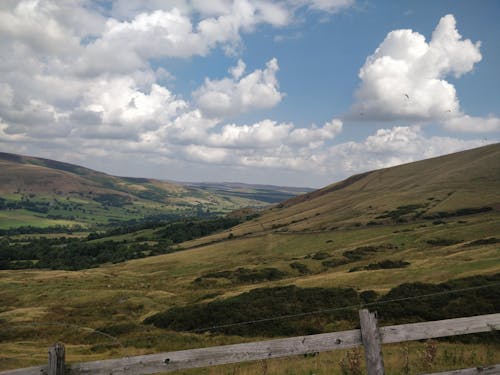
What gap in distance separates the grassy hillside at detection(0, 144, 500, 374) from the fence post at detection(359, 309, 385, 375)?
4.95 meters

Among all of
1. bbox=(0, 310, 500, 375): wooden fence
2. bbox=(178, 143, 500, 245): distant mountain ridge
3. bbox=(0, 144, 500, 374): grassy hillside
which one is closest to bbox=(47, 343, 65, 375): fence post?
bbox=(0, 310, 500, 375): wooden fence

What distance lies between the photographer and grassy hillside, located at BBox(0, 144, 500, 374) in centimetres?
2938

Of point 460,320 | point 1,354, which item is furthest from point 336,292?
point 460,320

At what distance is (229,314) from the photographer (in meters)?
38.3

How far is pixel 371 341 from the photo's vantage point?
8227 mm

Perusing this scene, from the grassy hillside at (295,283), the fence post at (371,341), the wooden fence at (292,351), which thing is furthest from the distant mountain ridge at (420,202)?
the fence post at (371,341)

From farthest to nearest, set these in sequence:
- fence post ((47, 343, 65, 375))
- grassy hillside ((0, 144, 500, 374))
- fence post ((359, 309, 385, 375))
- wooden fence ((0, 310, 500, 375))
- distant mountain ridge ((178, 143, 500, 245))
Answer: distant mountain ridge ((178, 143, 500, 245)) < grassy hillside ((0, 144, 500, 374)) < fence post ((359, 309, 385, 375)) < wooden fence ((0, 310, 500, 375)) < fence post ((47, 343, 65, 375))

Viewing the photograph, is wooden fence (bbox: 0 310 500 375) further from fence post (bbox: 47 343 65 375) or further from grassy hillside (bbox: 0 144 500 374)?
grassy hillside (bbox: 0 144 500 374)

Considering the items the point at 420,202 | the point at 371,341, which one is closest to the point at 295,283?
the point at 371,341

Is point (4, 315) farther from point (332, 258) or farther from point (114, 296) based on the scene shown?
point (332, 258)

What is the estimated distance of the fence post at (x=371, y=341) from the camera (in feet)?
27.0

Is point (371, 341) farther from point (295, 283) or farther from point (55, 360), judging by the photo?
point (295, 283)

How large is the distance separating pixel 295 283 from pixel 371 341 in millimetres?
45880

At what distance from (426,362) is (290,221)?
15204cm
